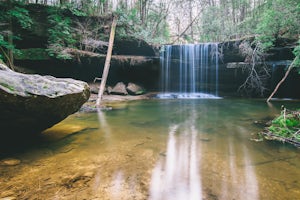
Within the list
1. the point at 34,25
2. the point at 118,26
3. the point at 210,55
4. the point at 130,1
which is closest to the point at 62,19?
the point at 34,25

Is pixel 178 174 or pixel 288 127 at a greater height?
pixel 288 127

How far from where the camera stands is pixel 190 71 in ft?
51.0

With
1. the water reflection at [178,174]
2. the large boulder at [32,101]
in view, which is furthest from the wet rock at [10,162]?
the water reflection at [178,174]

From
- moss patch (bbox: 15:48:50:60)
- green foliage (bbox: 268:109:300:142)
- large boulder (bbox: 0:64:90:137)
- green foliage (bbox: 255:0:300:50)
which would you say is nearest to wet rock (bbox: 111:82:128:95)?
moss patch (bbox: 15:48:50:60)

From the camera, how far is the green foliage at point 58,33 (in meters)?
10.4

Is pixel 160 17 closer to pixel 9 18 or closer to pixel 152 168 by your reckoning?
pixel 9 18

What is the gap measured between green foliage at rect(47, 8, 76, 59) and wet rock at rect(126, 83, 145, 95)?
5.07m

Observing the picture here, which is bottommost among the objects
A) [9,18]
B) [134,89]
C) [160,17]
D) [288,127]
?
[288,127]

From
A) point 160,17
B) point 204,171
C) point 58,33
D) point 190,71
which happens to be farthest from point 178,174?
point 160,17

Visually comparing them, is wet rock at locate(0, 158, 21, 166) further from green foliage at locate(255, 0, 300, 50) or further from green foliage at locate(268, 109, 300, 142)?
green foliage at locate(255, 0, 300, 50)

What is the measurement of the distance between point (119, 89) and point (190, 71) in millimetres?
6236

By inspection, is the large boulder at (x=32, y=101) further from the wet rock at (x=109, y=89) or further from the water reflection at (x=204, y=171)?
the wet rock at (x=109, y=89)

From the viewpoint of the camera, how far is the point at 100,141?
3.91 metres

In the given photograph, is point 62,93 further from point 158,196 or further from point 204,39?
point 204,39
